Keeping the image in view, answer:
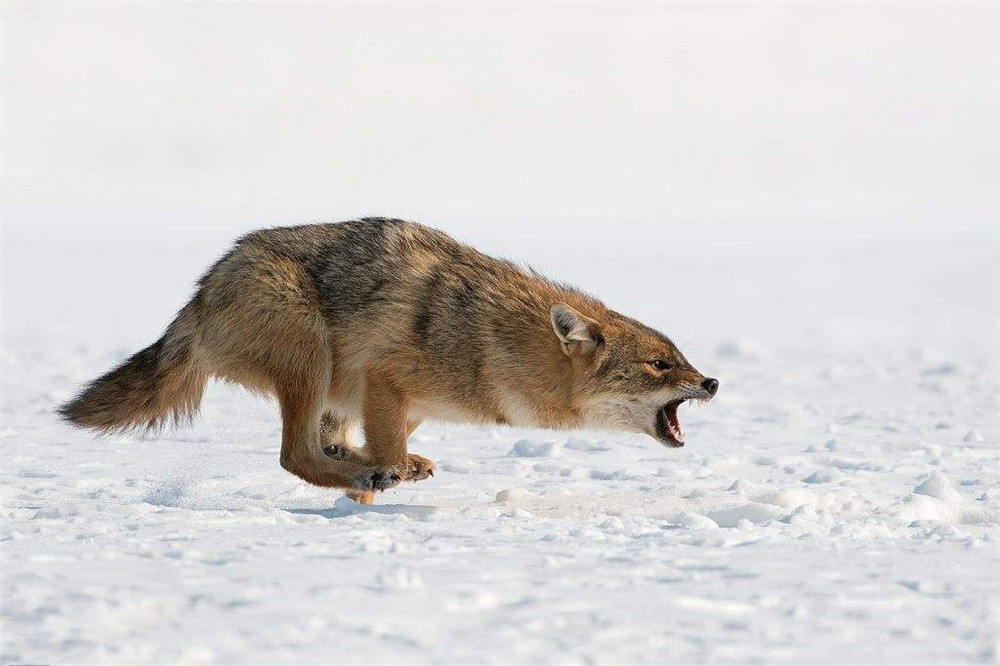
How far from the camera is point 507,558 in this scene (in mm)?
5996

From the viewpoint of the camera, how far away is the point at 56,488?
29.2 feet

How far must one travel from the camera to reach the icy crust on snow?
4.70 metres

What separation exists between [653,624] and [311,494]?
4766 mm

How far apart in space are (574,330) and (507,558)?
10.2ft

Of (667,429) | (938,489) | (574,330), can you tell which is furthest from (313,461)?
(938,489)

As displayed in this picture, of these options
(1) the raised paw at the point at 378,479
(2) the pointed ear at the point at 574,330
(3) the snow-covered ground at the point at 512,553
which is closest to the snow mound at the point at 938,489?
(3) the snow-covered ground at the point at 512,553

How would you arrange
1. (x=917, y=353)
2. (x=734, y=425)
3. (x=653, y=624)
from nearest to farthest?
(x=653, y=624) < (x=734, y=425) < (x=917, y=353)

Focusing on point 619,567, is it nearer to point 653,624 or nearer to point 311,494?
point 653,624

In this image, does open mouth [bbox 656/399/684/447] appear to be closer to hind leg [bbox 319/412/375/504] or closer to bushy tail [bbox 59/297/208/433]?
hind leg [bbox 319/412/375/504]

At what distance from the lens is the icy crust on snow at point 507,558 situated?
4.70 meters

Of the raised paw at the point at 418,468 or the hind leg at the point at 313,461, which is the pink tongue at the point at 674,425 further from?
the hind leg at the point at 313,461

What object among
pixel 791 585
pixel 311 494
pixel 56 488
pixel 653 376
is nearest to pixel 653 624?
pixel 791 585

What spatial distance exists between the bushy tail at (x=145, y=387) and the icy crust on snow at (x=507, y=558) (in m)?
0.47

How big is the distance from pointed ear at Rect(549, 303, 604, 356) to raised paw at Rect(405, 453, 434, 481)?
130cm
